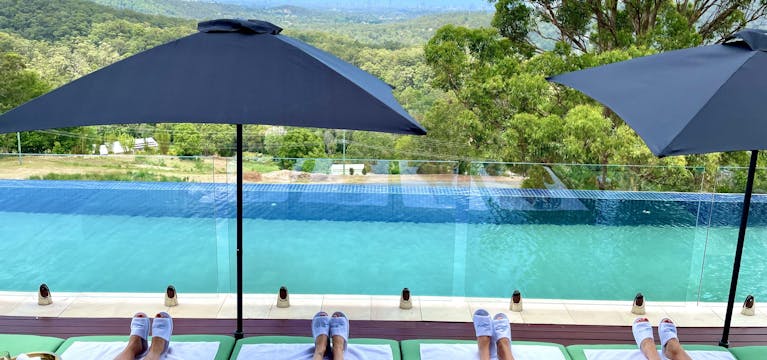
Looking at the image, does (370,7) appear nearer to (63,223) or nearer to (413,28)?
(413,28)

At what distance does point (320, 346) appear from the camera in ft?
7.93

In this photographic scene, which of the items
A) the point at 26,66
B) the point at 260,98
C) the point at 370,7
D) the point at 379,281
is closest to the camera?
the point at 260,98

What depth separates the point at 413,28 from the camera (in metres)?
17.9

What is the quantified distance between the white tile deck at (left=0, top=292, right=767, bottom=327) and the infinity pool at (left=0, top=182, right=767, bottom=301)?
0.15 m

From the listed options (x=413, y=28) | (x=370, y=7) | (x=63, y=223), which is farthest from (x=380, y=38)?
(x=63, y=223)

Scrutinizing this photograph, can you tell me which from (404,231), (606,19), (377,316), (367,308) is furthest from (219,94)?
(606,19)

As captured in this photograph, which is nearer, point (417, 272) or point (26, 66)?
point (417, 272)

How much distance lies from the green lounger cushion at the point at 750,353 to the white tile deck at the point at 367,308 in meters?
0.64

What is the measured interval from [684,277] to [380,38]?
47.4 feet

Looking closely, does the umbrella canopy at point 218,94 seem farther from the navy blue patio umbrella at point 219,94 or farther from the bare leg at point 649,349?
the bare leg at point 649,349

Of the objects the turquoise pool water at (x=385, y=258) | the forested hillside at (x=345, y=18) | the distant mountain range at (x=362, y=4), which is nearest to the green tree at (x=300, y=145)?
the forested hillside at (x=345, y=18)

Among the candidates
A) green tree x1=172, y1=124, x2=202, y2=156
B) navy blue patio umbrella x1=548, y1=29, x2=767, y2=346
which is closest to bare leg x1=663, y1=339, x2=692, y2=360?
navy blue patio umbrella x1=548, y1=29, x2=767, y2=346

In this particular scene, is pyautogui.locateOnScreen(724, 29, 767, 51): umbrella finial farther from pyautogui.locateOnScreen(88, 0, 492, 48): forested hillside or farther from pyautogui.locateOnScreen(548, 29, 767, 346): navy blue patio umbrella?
pyautogui.locateOnScreen(88, 0, 492, 48): forested hillside

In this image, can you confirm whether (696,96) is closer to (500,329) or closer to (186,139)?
(500,329)
